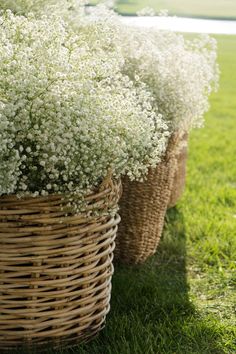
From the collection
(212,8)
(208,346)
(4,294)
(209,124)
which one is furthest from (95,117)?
(212,8)

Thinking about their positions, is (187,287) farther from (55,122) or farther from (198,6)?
(198,6)

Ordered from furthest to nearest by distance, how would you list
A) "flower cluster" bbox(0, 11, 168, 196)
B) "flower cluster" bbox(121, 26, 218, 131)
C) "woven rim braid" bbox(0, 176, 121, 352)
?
"flower cluster" bbox(121, 26, 218, 131), "woven rim braid" bbox(0, 176, 121, 352), "flower cluster" bbox(0, 11, 168, 196)

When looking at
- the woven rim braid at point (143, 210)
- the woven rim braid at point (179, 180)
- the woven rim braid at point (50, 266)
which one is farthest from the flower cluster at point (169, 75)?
the woven rim braid at point (179, 180)

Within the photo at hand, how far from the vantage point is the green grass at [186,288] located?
2787 mm

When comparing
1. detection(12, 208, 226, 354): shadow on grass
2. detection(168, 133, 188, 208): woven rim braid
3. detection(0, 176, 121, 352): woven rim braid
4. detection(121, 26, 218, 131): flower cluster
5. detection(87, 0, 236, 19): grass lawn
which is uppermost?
detection(121, 26, 218, 131): flower cluster

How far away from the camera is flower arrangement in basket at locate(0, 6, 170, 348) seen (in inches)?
88.7

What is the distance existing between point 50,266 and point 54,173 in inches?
12.8

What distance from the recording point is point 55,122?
2.27m

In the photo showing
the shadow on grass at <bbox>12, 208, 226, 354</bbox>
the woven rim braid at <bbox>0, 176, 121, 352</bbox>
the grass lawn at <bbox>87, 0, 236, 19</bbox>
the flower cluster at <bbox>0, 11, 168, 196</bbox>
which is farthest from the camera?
the grass lawn at <bbox>87, 0, 236, 19</bbox>

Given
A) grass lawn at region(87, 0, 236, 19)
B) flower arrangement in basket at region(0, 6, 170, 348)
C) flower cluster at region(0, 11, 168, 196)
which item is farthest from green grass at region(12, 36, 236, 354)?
grass lawn at region(87, 0, 236, 19)

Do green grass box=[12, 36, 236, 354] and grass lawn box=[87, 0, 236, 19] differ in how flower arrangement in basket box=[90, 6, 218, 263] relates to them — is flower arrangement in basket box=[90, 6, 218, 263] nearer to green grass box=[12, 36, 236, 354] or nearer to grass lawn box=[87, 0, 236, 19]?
green grass box=[12, 36, 236, 354]

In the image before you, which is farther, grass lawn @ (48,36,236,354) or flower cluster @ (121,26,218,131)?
flower cluster @ (121,26,218,131)

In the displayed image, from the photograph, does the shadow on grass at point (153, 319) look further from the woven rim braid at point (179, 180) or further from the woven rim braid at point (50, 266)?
the woven rim braid at point (179, 180)

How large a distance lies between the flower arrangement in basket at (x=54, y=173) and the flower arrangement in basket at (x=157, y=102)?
70 centimetres
